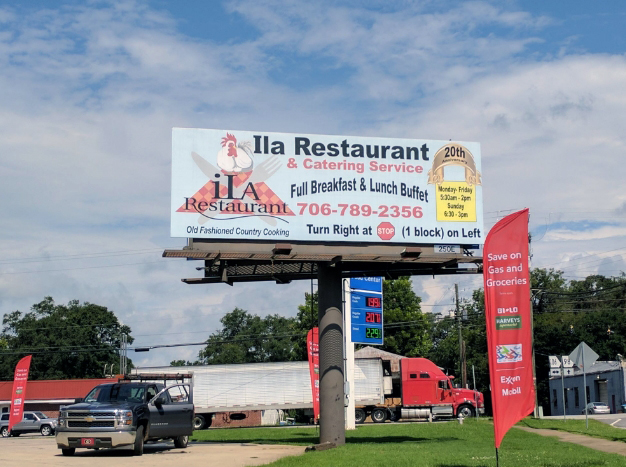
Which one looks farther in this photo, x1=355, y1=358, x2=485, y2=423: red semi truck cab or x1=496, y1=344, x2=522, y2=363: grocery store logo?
x1=355, y1=358, x2=485, y2=423: red semi truck cab

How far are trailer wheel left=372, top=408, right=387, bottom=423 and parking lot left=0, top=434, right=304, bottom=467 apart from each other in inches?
Answer: 1012

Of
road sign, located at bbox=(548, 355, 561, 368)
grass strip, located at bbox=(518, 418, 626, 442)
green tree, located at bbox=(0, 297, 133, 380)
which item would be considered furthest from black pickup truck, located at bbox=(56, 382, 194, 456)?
green tree, located at bbox=(0, 297, 133, 380)

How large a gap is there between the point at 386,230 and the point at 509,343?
30.5 feet

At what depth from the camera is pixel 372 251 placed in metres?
22.5

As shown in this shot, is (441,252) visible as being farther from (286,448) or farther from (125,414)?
(125,414)

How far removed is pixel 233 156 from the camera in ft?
72.5

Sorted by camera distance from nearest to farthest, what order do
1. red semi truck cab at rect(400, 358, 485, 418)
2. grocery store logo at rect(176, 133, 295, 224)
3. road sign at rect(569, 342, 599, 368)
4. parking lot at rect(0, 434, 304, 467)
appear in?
1. parking lot at rect(0, 434, 304, 467)
2. grocery store logo at rect(176, 133, 295, 224)
3. road sign at rect(569, 342, 599, 368)
4. red semi truck cab at rect(400, 358, 485, 418)

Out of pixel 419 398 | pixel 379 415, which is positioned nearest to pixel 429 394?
pixel 419 398

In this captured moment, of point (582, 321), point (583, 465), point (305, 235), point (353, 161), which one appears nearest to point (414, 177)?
point (353, 161)

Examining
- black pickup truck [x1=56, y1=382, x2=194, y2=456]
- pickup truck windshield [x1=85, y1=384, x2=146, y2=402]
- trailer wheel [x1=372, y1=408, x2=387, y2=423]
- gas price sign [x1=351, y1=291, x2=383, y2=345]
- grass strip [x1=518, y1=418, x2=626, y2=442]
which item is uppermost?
gas price sign [x1=351, y1=291, x2=383, y2=345]

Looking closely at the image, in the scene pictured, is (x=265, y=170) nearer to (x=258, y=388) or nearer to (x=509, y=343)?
(x=509, y=343)

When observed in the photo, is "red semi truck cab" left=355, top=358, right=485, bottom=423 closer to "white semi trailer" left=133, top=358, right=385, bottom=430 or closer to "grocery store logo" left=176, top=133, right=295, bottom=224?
"white semi trailer" left=133, top=358, right=385, bottom=430

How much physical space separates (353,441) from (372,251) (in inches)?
246

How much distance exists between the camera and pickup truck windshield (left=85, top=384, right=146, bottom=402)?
1978cm
